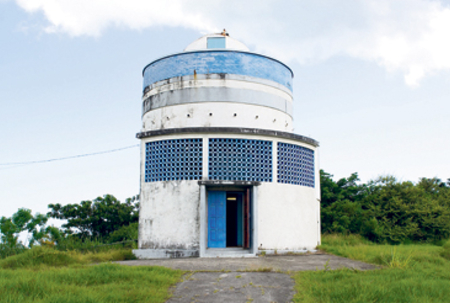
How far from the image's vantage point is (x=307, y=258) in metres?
13.1

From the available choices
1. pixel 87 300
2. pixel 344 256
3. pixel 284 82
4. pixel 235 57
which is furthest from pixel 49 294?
pixel 284 82

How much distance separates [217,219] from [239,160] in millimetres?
2124

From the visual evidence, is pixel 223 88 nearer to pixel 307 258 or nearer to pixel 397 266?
pixel 307 258

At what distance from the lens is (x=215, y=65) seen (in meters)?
15.4

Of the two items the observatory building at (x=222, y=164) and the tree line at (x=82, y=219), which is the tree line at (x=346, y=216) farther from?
the observatory building at (x=222, y=164)

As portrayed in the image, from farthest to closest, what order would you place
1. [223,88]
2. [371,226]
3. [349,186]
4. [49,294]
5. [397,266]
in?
[349,186] < [371,226] < [223,88] < [397,266] < [49,294]

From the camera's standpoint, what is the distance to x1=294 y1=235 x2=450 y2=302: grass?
7.19m

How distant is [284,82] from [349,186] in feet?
32.8

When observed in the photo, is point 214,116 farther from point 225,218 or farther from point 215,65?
point 225,218

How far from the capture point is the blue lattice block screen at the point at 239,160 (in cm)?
1412

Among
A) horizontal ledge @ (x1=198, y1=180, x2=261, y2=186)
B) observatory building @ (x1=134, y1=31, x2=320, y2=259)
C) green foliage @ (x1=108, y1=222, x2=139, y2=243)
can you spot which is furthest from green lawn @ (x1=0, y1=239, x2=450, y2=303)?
green foliage @ (x1=108, y1=222, x2=139, y2=243)

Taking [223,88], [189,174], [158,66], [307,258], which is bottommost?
[307,258]

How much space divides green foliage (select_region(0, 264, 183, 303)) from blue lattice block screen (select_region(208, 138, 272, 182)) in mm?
5098

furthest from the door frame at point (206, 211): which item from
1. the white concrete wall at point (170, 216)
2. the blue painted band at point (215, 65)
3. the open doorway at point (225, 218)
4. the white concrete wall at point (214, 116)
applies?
the blue painted band at point (215, 65)
